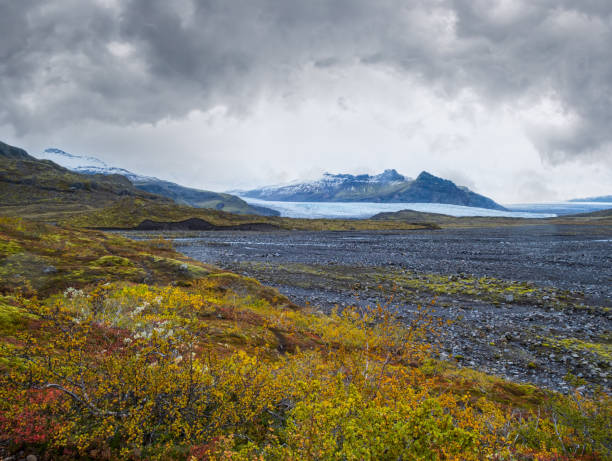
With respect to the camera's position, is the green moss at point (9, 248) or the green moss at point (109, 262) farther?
the green moss at point (109, 262)

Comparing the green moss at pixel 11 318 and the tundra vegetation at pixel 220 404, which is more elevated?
the green moss at pixel 11 318

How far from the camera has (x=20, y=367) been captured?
15.9 feet

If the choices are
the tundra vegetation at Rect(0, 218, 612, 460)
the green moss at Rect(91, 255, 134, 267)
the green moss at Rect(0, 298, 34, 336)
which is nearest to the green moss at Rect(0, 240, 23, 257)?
the green moss at Rect(91, 255, 134, 267)

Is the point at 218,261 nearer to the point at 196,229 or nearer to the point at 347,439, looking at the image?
the point at 347,439

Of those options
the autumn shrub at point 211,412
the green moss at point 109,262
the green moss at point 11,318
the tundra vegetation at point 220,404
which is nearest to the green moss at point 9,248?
the green moss at point 109,262

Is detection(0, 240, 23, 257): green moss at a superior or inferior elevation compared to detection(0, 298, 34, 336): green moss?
superior

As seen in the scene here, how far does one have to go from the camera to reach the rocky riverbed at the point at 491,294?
12445 millimetres

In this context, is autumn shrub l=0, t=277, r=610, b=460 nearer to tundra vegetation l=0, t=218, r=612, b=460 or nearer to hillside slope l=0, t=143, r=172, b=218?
tundra vegetation l=0, t=218, r=612, b=460

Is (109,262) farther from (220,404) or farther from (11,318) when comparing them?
(220,404)

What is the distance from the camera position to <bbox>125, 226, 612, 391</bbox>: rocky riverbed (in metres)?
12.4

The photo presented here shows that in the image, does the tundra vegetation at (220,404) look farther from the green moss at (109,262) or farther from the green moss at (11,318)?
the green moss at (109,262)

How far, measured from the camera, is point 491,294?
21781 mm

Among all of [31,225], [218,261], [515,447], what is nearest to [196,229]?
[218,261]

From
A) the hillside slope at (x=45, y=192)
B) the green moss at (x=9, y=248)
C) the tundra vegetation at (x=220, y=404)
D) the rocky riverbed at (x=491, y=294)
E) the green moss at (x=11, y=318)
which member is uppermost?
the hillside slope at (x=45, y=192)
